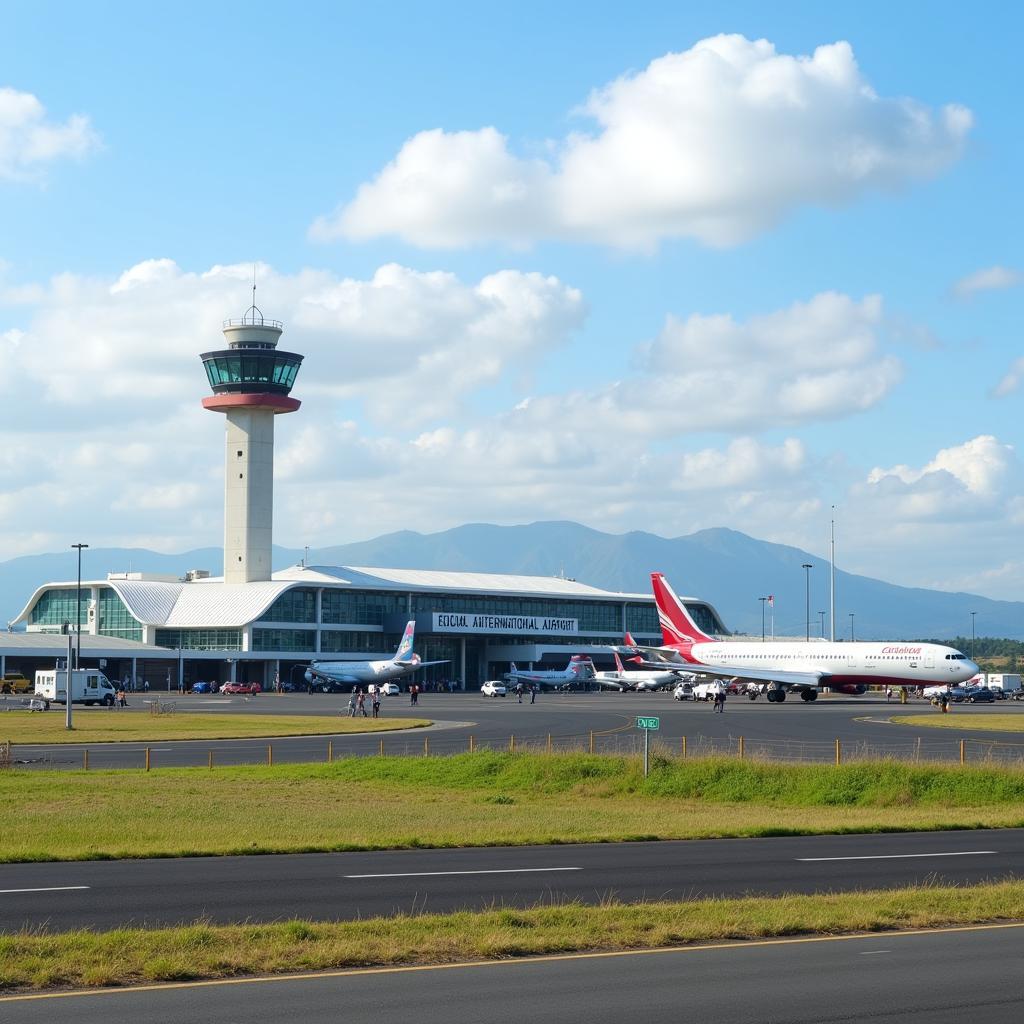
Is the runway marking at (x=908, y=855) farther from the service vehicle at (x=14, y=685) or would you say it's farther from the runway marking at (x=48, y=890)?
the service vehicle at (x=14, y=685)

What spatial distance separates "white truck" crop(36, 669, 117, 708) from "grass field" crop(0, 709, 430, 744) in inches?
166

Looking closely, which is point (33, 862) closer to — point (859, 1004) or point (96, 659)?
point (859, 1004)

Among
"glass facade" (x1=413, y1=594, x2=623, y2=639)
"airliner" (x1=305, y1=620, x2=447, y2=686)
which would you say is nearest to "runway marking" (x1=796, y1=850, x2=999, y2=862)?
"airliner" (x1=305, y1=620, x2=447, y2=686)

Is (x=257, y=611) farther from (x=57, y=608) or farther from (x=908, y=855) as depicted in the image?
(x=908, y=855)

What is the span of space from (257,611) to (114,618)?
20239mm

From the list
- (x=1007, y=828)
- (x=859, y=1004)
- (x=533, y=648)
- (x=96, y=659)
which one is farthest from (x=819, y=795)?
(x=533, y=648)

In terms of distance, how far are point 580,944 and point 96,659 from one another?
125m

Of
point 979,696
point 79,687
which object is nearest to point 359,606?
point 79,687

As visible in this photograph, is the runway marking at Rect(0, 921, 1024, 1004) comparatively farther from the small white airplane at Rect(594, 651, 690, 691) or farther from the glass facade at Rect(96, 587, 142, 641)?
the glass facade at Rect(96, 587, 142, 641)

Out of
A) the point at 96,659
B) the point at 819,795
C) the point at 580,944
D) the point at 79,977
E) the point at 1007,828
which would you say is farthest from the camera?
the point at 96,659

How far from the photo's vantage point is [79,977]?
12609mm

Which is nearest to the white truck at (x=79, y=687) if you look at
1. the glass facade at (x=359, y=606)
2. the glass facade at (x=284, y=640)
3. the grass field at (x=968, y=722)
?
the glass facade at (x=284, y=640)

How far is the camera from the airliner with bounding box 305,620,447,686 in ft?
413

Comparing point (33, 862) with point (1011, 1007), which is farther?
point (33, 862)
